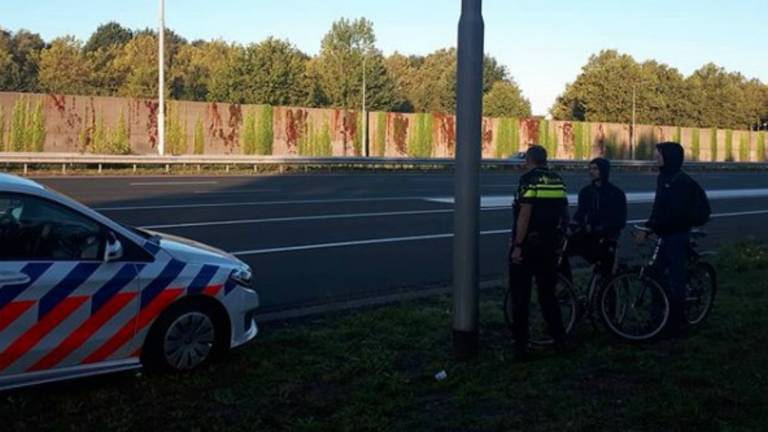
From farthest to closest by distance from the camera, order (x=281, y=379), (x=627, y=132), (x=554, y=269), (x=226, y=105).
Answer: (x=627, y=132) < (x=226, y=105) < (x=554, y=269) < (x=281, y=379)

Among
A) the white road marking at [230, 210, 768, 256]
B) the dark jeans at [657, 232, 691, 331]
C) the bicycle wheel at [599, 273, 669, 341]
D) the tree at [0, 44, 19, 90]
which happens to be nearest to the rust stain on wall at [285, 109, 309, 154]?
the white road marking at [230, 210, 768, 256]

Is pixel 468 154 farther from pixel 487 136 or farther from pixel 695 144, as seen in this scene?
pixel 695 144

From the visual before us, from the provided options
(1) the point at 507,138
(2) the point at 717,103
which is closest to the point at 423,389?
(1) the point at 507,138

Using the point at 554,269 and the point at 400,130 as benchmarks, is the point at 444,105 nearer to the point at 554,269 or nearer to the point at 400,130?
the point at 400,130

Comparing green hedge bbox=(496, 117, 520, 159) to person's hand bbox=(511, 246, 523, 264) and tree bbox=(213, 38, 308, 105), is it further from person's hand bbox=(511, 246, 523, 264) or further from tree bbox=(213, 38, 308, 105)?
person's hand bbox=(511, 246, 523, 264)

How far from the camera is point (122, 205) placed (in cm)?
1852

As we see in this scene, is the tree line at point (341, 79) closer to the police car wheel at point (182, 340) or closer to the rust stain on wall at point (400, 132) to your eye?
the rust stain on wall at point (400, 132)

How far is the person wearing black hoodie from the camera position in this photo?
280 inches

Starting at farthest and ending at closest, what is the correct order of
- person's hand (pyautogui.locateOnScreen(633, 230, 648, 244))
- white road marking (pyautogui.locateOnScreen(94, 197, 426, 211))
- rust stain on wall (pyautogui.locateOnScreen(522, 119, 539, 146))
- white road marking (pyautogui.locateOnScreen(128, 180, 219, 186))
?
rust stain on wall (pyautogui.locateOnScreen(522, 119, 539, 146))
white road marking (pyautogui.locateOnScreen(128, 180, 219, 186))
white road marking (pyautogui.locateOnScreen(94, 197, 426, 211))
person's hand (pyautogui.locateOnScreen(633, 230, 648, 244))

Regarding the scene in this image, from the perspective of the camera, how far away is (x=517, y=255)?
6230 mm

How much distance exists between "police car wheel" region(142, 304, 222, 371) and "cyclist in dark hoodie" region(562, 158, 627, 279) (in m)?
2.97

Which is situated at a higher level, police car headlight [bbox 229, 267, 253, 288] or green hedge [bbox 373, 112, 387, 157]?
green hedge [bbox 373, 112, 387, 157]

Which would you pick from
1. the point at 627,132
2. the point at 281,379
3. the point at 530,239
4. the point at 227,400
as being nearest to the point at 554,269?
the point at 530,239

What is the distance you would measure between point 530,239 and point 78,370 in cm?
312
